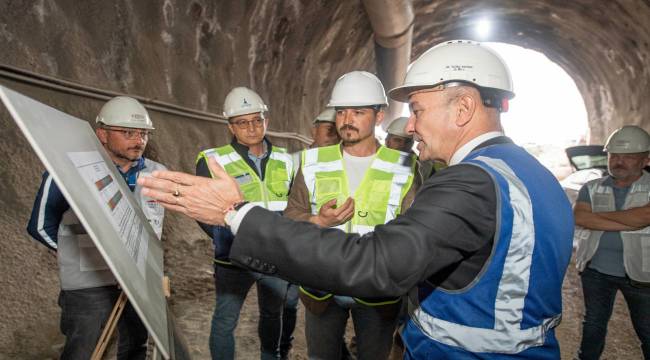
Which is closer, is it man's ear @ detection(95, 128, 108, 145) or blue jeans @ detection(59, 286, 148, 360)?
blue jeans @ detection(59, 286, 148, 360)

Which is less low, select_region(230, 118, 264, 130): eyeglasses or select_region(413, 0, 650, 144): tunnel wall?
select_region(413, 0, 650, 144): tunnel wall

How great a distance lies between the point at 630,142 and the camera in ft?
10.7

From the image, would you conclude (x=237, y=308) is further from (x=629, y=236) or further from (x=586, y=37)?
(x=586, y=37)

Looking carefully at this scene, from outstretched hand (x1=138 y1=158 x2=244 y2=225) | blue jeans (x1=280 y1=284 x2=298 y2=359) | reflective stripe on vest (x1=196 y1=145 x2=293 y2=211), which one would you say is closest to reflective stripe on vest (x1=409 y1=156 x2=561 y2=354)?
outstretched hand (x1=138 y1=158 x2=244 y2=225)

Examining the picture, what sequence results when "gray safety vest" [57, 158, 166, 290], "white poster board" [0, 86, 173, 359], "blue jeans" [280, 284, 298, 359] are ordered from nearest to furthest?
"white poster board" [0, 86, 173, 359] → "gray safety vest" [57, 158, 166, 290] → "blue jeans" [280, 284, 298, 359]

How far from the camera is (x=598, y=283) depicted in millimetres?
3135

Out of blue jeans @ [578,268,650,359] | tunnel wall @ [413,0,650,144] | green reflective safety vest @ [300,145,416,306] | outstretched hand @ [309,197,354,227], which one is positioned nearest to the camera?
outstretched hand @ [309,197,354,227]

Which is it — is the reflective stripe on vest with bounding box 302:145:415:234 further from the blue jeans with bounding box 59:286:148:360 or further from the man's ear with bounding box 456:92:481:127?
the blue jeans with bounding box 59:286:148:360

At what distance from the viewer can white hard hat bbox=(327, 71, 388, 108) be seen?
A: 8.86 ft

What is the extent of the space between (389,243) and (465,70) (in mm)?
773

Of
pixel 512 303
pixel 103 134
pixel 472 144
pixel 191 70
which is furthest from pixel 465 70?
→ pixel 191 70

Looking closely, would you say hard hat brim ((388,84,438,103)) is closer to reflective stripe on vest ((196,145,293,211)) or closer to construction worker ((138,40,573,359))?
construction worker ((138,40,573,359))

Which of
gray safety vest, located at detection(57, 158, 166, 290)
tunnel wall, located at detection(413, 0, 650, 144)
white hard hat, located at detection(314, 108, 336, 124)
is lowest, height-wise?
gray safety vest, located at detection(57, 158, 166, 290)

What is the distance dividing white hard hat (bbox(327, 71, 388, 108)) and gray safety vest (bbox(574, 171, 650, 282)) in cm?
209
